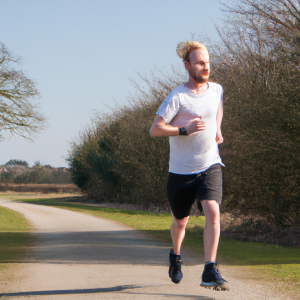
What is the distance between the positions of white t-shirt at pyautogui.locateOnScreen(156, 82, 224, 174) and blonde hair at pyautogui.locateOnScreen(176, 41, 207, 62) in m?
0.33

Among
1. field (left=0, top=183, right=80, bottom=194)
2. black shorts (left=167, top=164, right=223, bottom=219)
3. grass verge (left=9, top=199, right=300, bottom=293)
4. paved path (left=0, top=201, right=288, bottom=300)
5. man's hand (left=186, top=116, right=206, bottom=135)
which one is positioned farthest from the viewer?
field (left=0, top=183, right=80, bottom=194)

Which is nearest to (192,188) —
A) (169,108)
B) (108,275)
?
(169,108)

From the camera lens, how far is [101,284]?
5816 millimetres

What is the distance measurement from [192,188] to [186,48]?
4.43 ft

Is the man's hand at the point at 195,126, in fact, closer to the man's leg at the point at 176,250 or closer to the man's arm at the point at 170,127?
the man's arm at the point at 170,127

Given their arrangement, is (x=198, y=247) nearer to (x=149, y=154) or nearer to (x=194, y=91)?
(x=194, y=91)

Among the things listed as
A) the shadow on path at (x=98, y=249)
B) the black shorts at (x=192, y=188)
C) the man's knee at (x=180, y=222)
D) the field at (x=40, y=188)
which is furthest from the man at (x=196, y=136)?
the field at (x=40, y=188)

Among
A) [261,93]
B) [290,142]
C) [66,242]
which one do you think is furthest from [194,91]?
[66,242]

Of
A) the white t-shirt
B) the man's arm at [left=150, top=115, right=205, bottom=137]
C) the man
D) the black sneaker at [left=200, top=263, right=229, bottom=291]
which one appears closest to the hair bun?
the man

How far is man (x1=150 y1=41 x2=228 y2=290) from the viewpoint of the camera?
11.9 ft

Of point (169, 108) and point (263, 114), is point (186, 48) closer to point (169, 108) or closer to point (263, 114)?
point (169, 108)

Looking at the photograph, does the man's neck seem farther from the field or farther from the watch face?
the field

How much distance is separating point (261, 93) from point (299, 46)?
1556 millimetres

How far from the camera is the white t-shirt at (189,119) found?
373cm
